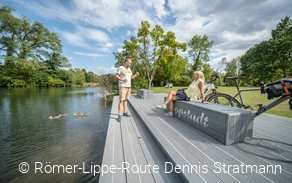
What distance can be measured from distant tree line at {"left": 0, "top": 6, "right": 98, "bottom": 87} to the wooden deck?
1390 centimetres

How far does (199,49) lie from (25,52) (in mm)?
33277

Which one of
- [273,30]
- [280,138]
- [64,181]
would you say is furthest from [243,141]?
[273,30]

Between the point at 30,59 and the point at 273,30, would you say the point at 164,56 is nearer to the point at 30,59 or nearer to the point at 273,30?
the point at 273,30

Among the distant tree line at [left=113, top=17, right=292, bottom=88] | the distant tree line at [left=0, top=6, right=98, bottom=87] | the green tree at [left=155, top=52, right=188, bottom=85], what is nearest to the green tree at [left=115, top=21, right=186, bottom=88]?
the distant tree line at [left=113, top=17, right=292, bottom=88]

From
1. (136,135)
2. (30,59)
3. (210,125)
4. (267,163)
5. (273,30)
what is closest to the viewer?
(267,163)

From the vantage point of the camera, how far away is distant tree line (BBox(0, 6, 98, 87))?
18609 mm

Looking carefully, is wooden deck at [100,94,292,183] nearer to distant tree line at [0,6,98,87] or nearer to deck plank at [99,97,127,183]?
deck plank at [99,97,127,183]

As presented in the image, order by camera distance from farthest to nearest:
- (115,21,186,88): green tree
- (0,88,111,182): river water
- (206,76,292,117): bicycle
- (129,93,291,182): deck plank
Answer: (115,21,186,88): green tree → (0,88,111,182): river water → (206,76,292,117): bicycle → (129,93,291,182): deck plank

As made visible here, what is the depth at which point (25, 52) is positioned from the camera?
67.7 ft

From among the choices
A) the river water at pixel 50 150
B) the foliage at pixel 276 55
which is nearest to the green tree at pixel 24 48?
the river water at pixel 50 150

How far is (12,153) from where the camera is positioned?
2.89 metres

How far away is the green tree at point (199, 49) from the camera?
28322 millimetres

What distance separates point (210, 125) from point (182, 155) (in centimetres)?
84

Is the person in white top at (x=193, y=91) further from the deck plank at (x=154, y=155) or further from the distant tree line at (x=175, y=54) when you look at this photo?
the distant tree line at (x=175, y=54)
